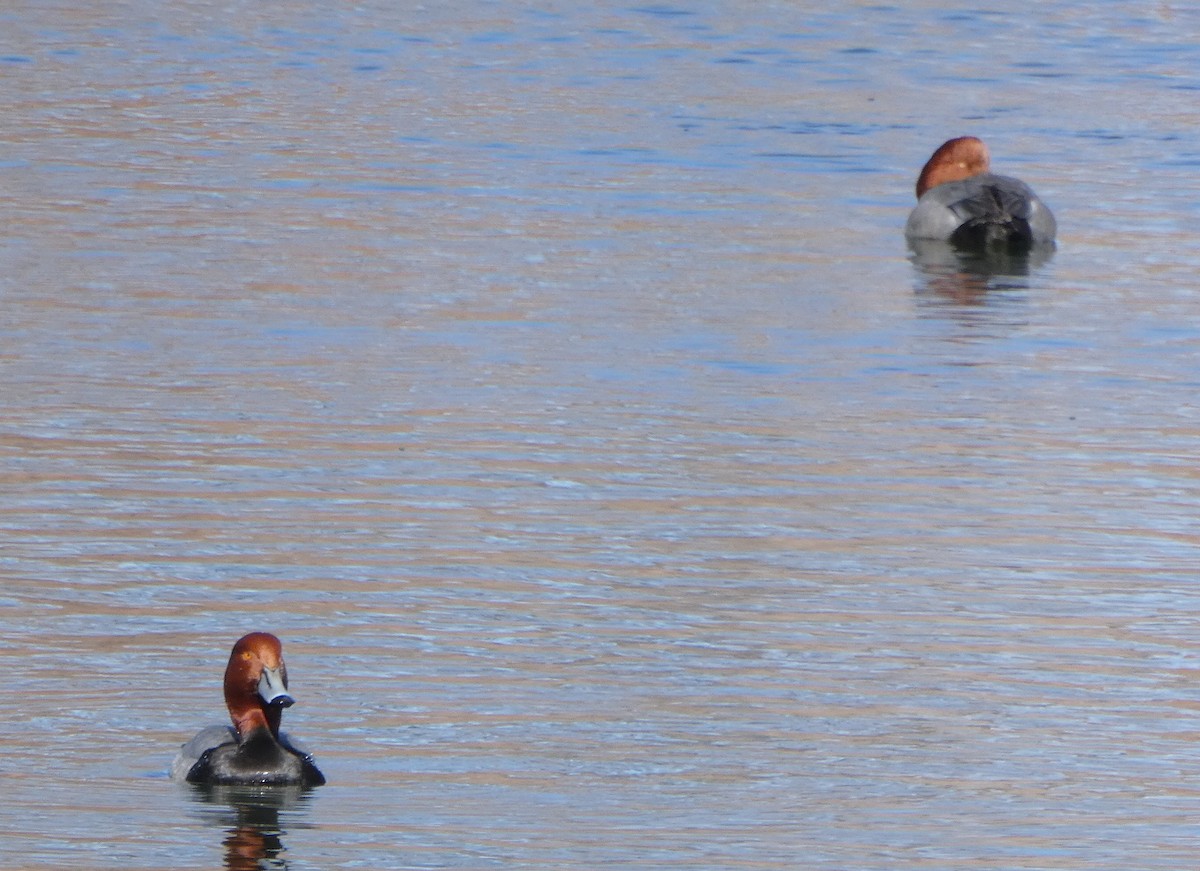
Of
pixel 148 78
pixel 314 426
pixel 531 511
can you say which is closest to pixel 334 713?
pixel 531 511

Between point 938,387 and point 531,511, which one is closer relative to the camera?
point 531,511

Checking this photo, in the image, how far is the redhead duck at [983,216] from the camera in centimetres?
1719

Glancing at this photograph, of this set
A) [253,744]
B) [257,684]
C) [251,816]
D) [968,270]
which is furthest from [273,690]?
[968,270]

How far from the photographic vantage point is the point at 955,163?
1856 centimetres

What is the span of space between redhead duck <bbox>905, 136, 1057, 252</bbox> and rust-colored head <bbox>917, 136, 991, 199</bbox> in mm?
337

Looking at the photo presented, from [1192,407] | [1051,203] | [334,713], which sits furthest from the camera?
[1051,203]

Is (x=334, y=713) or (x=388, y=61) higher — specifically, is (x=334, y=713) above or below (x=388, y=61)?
below

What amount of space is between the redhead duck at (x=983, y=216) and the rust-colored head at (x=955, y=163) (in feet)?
1.10

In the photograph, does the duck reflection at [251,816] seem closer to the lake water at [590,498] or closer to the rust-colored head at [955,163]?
the lake water at [590,498]

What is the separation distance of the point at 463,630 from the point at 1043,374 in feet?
16.7

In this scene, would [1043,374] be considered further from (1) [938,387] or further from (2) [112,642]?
(2) [112,642]

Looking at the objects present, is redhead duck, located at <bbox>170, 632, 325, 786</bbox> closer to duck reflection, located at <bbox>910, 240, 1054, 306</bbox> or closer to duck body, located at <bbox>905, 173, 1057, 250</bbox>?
duck reflection, located at <bbox>910, 240, 1054, 306</bbox>

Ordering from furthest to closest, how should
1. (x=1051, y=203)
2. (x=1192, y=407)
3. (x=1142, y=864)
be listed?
(x=1051, y=203) → (x=1192, y=407) → (x=1142, y=864)

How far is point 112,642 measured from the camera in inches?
337
